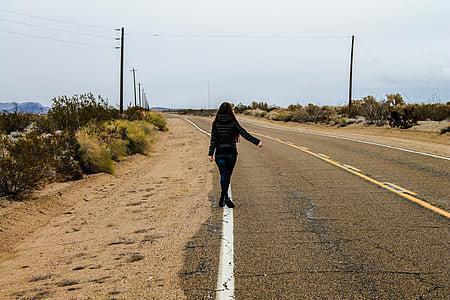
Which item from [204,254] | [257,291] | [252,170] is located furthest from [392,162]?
[257,291]

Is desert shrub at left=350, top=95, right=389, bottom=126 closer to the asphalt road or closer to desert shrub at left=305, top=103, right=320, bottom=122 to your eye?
desert shrub at left=305, top=103, right=320, bottom=122

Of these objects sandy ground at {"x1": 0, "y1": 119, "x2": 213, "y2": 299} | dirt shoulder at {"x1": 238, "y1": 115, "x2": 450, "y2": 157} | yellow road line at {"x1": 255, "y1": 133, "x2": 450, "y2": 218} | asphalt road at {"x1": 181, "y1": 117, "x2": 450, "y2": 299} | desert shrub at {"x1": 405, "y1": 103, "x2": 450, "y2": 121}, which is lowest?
sandy ground at {"x1": 0, "y1": 119, "x2": 213, "y2": 299}

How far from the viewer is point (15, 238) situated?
31.1ft

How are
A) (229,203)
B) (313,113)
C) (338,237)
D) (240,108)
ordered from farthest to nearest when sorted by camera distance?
1. (240,108)
2. (313,113)
3. (229,203)
4. (338,237)

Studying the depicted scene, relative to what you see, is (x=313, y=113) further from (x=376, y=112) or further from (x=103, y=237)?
(x=103, y=237)

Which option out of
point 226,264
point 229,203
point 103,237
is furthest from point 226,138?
point 226,264

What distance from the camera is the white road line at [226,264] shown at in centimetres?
545

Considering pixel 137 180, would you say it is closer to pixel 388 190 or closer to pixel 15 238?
pixel 15 238

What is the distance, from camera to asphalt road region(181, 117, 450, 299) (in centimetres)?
558

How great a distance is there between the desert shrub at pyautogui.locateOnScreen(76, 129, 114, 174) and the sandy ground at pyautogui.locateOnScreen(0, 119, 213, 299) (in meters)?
0.89

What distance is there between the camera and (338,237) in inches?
295

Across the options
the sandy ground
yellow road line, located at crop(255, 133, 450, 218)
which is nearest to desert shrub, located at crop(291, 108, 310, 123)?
yellow road line, located at crop(255, 133, 450, 218)

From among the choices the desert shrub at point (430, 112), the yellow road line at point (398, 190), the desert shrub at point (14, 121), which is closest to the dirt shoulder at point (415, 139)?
the desert shrub at point (430, 112)

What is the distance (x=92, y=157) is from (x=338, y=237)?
10.8 metres
